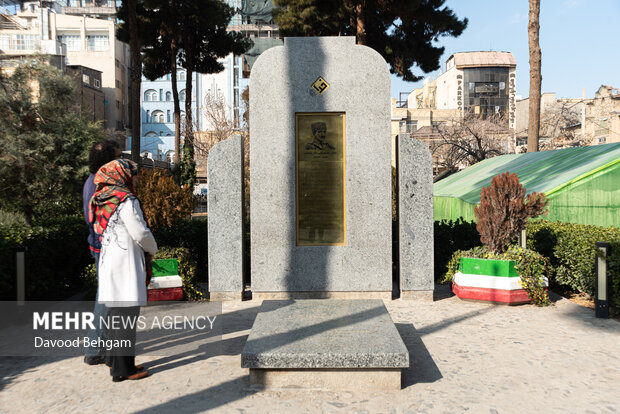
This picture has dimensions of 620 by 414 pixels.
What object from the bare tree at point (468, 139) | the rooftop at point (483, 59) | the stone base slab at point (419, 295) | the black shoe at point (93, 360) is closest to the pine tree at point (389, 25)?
the bare tree at point (468, 139)

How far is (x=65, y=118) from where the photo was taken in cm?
1233

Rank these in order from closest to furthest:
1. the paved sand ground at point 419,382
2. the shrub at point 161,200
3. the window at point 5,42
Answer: the paved sand ground at point 419,382 < the shrub at point 161,200 < the window at point 5,42

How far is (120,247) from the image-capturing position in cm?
425

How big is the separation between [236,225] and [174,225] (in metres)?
1.82

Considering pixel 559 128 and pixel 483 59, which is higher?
pixel 483 59

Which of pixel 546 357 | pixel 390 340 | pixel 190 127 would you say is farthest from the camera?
pixel 190 127

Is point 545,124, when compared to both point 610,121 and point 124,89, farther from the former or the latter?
point 124,89

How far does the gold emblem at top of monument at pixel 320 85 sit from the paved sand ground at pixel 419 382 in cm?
360

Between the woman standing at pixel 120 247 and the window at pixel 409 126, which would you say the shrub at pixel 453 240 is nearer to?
the woman standing at pixel 120 247

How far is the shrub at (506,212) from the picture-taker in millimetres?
7691

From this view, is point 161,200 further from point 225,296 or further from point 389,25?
point 389,25

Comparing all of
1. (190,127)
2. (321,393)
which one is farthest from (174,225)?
(190,127)

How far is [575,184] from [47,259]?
9.58 metres

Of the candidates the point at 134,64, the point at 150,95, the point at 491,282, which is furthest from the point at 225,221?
the point at 150,95
